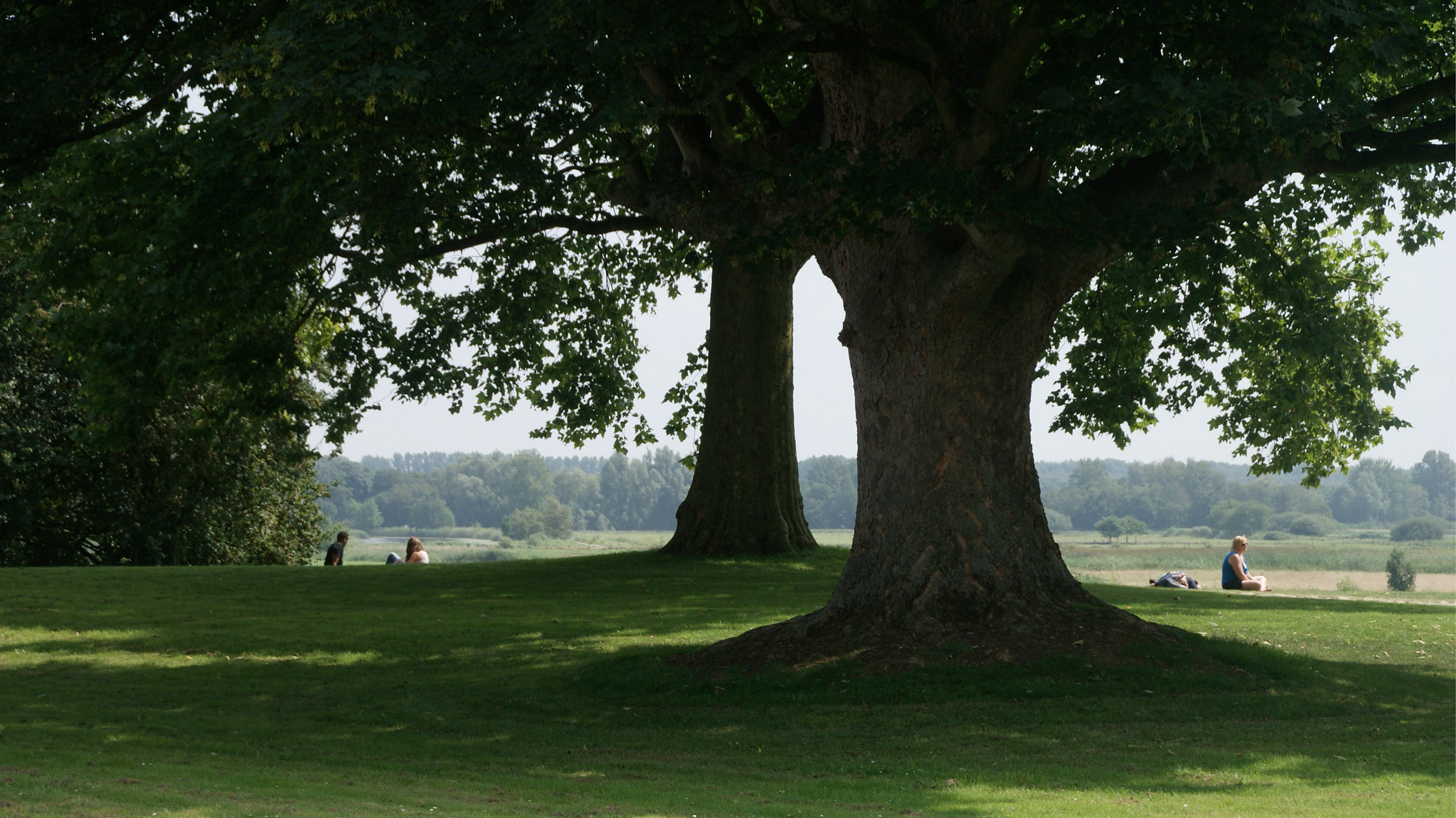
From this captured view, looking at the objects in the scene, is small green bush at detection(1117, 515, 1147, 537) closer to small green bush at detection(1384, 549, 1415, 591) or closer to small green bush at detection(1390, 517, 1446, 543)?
small green bush at detection(1390, 517, 1446, 543)

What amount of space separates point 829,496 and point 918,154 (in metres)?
116

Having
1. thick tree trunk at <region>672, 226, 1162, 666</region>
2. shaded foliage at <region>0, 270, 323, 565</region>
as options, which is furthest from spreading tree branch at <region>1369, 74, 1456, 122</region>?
shaded foliage at <region>0, 270, 323, 565</region>

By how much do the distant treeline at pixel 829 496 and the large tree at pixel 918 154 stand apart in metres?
105

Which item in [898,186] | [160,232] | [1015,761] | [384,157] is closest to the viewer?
[1015,761]

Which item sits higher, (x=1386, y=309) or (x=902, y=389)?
(x=1386, y=309)

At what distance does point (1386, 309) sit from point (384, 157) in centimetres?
2030

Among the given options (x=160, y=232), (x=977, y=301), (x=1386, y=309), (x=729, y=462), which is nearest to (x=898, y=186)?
(x=977, y=301)

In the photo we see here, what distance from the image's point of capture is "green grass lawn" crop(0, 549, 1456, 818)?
7.05 meters

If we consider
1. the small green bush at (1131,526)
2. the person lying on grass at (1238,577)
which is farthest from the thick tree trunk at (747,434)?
the small green bush at (1131,526)

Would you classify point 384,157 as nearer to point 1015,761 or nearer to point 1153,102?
point 1153,102

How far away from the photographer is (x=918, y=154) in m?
12.0

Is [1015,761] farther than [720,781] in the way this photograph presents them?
Yes

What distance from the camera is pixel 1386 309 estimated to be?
23.7 meters

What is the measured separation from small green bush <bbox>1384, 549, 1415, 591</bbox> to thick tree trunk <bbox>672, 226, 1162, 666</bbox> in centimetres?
3557
